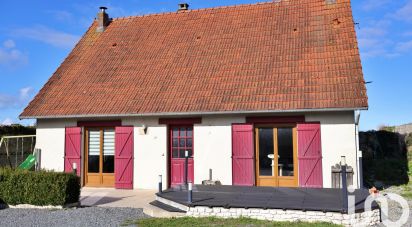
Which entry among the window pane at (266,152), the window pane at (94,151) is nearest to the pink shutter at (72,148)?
the window pane at (94,151)

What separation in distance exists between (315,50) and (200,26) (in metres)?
4.89

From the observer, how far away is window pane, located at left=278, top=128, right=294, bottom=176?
11.9 m

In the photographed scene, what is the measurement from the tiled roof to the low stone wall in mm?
3790

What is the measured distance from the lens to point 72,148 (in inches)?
547

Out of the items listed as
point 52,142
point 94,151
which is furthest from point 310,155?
point 52,142

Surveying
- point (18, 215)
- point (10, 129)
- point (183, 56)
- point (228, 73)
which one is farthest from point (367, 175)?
point (10, 129)

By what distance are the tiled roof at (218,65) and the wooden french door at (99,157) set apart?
0.99 meters

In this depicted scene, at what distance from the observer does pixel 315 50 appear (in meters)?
13.0

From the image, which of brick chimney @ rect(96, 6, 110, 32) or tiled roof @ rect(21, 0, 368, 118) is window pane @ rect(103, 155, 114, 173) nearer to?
tiled roof @ rect(21, 0, 368, 118)

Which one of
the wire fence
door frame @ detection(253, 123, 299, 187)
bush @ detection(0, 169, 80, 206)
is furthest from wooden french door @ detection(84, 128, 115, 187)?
door frame @ detection(253, 123, 299, 187)

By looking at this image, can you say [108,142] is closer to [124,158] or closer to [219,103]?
[124,158]

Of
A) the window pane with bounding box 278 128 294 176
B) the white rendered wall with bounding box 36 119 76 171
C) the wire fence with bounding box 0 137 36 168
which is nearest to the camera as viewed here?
the window pane with bounding box 278 128 294 176

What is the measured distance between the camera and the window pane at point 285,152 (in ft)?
39.1

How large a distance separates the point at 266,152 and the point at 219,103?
6.59 ft
